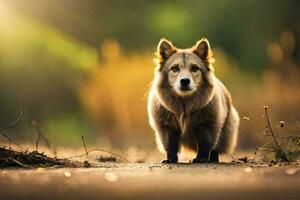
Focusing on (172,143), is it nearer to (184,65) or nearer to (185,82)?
(185,82)

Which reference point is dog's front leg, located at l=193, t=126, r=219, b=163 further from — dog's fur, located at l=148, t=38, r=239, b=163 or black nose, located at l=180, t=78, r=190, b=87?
black nose, located at l=180, t=78, r=190, b=87

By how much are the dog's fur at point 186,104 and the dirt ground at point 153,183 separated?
156 centimetres

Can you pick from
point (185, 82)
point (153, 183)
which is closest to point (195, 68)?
point (185, 82)

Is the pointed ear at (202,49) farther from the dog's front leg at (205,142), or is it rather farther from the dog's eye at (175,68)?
the dog's front leg at (205,142)

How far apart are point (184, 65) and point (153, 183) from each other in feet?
10.6

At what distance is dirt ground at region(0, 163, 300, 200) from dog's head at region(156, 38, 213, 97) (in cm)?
173

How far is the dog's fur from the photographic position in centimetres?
815

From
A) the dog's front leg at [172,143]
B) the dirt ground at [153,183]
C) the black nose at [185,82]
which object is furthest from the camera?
the dog's front leg at [172,143]

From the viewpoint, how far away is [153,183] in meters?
5.12

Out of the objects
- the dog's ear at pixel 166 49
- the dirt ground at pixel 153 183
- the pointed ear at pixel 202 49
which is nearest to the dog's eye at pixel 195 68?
the pointed ear at pixel 202 49

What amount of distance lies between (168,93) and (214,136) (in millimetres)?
824

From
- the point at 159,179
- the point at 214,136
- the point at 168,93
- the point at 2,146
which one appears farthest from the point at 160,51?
the point at 159,179

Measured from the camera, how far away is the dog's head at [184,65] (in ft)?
26.6

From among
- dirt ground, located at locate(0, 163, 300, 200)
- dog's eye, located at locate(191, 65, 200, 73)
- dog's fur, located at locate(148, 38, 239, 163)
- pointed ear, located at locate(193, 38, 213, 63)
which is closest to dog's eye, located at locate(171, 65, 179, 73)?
dog's fur, located at locate(148, 38, 239, 163)
